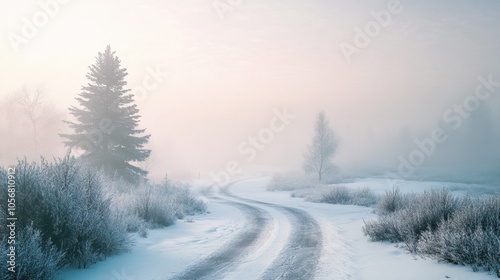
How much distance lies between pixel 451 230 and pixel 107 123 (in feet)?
66.6

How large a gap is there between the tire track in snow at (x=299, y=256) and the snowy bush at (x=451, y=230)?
2.03m

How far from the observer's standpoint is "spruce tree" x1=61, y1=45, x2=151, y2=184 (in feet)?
63.9

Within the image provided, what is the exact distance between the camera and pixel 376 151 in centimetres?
12988

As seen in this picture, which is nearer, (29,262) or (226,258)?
(29,262)

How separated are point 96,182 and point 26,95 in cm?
4935

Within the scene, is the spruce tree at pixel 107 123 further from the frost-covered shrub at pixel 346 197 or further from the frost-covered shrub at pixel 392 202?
the frost-covered shrub at pixel 392 202

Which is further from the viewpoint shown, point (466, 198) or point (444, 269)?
point (466, 198)

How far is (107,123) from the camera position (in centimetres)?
1983

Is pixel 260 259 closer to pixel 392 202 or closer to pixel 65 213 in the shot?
pixel 65 213

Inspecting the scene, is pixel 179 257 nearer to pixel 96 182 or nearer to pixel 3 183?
pixel 96 182

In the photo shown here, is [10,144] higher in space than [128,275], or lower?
higher

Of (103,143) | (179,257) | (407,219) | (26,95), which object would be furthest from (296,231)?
(26,95)

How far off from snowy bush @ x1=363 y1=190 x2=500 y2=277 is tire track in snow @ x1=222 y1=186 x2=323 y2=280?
2.03 meters

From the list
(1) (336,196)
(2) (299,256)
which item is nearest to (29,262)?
(2) (299,256)
